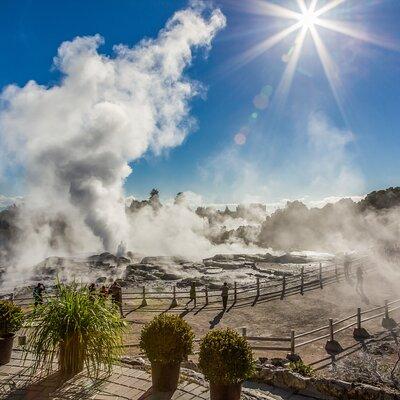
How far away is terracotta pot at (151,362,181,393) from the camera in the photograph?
6.08 m

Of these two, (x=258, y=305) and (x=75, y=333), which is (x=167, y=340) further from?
(x=258, y=305)

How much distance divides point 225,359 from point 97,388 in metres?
2.27

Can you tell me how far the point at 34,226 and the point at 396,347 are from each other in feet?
215

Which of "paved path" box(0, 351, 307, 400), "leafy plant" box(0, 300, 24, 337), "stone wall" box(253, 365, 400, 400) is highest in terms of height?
"leafy plant" box(0, 300, 24, 337)

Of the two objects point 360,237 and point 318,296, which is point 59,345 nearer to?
point 318,296

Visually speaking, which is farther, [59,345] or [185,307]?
[185,307]

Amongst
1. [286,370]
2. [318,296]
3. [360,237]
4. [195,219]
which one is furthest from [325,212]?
[286,370]

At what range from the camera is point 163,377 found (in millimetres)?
6082

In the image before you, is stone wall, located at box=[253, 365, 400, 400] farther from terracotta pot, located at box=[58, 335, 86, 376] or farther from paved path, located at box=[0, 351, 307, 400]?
terracotta pot, located at box=[58, 335, 86, 376]

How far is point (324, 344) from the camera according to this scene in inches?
511

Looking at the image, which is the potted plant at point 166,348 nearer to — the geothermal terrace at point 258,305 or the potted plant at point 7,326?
the geothermal terrace at point 258,305

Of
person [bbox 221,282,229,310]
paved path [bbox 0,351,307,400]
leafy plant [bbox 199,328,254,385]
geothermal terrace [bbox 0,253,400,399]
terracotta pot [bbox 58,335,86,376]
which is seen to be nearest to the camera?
leafy plant [bbox 199,328,254,385]

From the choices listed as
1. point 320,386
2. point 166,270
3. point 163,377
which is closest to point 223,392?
point 163,377

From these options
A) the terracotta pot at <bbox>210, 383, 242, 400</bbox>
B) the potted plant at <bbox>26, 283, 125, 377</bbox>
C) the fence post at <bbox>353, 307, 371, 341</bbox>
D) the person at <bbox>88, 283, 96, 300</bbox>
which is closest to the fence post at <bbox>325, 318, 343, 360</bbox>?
the fence post at <bbox>353, 307, 371, 341</bbox>
